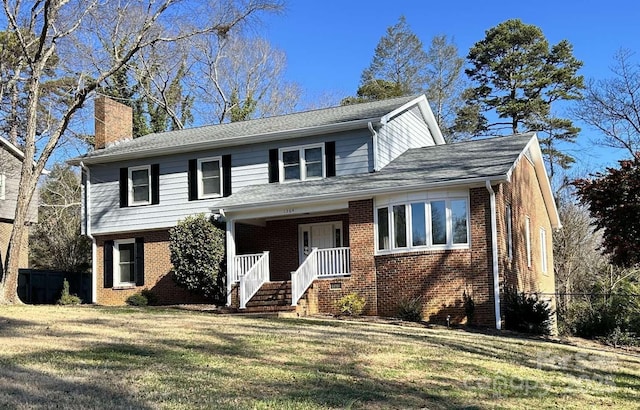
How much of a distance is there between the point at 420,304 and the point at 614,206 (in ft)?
17.2

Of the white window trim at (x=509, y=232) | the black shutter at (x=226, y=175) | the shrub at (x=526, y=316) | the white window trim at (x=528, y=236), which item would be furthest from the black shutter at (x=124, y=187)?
the shrub at (x=526, y=316)

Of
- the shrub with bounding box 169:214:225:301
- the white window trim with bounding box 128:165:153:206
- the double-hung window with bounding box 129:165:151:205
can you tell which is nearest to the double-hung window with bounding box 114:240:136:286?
the white window trim with bounding box 128:165:153:206

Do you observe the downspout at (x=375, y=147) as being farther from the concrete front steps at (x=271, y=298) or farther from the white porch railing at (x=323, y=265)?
the concrete front steps at (x=271, y=298)

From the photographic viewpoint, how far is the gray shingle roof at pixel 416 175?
19.5 m

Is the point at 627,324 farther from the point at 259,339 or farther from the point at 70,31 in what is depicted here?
the point at 70,31

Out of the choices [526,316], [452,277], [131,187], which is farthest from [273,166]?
[526,316]

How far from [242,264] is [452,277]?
20.7 feet

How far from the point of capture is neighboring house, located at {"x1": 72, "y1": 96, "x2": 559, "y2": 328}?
19328 millimetres

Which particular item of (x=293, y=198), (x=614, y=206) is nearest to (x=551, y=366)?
(x=614, y=206)

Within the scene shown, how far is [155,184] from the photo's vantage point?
25.1 metres

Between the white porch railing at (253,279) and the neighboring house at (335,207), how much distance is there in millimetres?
42

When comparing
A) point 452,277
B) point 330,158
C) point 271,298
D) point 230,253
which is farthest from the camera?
point 330,158

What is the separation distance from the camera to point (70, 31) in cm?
2139

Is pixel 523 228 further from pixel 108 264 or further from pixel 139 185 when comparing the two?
pixel 108 264
